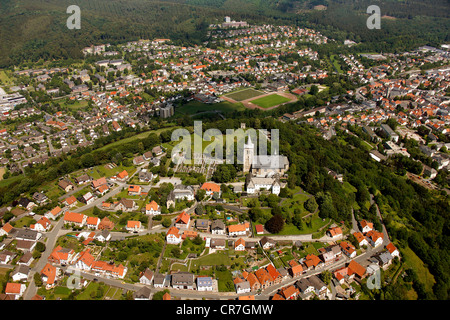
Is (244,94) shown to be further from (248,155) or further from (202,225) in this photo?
(202,225)

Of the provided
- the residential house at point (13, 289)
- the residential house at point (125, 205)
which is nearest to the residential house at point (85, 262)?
the residential house at point (13, 289)

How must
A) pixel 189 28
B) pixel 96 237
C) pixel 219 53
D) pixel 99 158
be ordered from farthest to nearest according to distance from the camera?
pixel 189 28
pixel 219 53
pixel 99 158
pixel 96 237

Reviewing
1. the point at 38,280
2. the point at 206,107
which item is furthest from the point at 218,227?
the point at 206,107

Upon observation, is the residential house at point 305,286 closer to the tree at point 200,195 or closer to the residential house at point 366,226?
the residential house at point 366,226

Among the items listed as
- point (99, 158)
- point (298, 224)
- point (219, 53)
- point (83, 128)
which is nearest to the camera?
point (298, 224)

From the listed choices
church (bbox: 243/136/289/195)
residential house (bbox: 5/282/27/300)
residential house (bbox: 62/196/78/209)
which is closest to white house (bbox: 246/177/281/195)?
church (bbox: 243/136/289/195)

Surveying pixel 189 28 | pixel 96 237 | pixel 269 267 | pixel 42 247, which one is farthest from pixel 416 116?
pixel 189 28

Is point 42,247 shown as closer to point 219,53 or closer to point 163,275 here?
point 163,275
